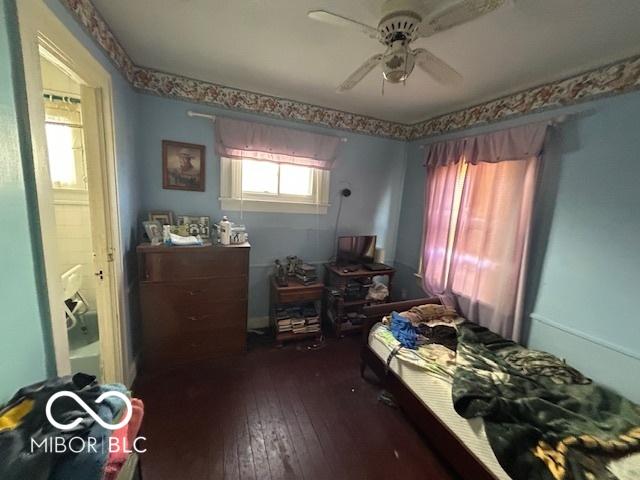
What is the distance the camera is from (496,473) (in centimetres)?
123

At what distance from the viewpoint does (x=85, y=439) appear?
0.69 metres

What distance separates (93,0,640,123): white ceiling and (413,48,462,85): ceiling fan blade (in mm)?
243

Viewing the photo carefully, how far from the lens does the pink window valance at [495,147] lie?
190 centimetres

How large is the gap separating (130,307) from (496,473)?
99.2 inches

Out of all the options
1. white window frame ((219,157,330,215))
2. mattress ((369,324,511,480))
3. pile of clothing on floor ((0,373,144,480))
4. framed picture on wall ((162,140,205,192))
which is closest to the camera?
pile of clothing on floor ((0,373,144,480))

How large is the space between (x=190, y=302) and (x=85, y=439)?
1537 millimetres

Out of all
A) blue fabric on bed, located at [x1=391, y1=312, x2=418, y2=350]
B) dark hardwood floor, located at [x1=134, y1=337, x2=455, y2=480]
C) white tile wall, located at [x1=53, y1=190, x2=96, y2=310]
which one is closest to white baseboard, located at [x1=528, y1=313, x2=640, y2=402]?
blue fabric on bed, located at [x1=391, y1=312, x2=418, y2=350]

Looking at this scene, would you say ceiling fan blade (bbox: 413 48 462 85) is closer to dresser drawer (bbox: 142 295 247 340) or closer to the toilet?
dresser drawer (bbox: 142 295 247 340)

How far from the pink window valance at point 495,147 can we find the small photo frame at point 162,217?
264cm

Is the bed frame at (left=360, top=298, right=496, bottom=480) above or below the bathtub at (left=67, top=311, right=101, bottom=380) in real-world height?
below

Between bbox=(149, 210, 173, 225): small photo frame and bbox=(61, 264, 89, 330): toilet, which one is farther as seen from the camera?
bbox=(149, 210, 173, 225): small photo frame

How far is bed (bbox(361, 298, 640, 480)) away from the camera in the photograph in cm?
116

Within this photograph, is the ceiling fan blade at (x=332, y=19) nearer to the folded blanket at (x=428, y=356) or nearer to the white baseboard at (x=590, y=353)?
the folded blanket at (x=428, y=356)

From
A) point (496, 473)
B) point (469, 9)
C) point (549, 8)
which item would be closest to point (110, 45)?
point (469, 9)
